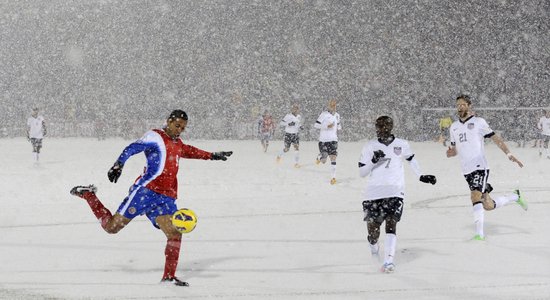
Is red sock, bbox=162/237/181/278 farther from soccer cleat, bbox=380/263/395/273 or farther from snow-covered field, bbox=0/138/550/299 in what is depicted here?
soccer cleat, bbox=380/263/395/273

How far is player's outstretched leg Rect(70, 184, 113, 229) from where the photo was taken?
770 centimetres

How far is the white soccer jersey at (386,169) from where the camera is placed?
317 inches

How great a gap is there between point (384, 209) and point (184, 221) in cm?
207

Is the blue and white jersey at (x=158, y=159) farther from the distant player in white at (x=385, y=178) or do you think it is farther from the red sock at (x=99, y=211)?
the distant player in white at (x=385, y=178)

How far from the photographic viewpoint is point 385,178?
26.5 ft

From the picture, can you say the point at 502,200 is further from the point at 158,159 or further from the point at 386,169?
the point at 158,159

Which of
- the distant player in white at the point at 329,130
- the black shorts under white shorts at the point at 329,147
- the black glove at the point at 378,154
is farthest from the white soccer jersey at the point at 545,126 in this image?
the black glove at the point at 378,154

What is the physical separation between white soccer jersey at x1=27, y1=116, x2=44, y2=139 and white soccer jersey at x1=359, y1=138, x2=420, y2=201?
16.6 m

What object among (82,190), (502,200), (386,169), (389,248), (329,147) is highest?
(386,169)

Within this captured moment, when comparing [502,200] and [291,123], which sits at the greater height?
[291,123]

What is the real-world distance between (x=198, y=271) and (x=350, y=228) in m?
3.42

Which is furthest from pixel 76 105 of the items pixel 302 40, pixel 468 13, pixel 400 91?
pixel 468 13

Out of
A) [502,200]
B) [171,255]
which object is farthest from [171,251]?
[502,200]

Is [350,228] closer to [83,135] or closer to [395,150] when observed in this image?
[395,150]
